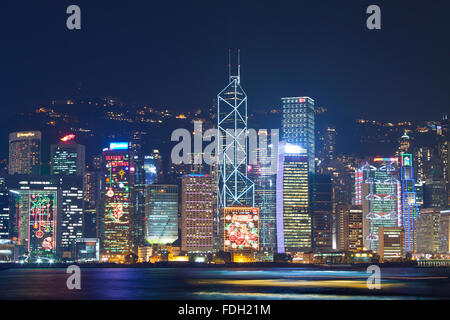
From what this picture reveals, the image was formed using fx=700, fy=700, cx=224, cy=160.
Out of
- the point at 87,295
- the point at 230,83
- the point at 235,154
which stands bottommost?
the point at 87,295

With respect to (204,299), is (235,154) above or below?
above
